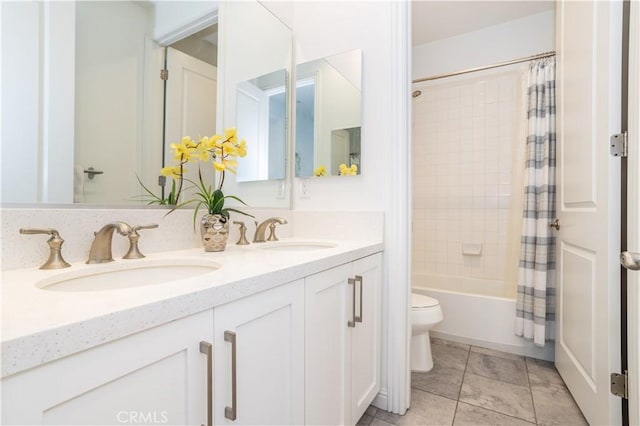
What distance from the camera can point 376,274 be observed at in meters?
1.38

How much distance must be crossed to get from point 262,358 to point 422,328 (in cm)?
131

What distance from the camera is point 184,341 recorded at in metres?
0.55

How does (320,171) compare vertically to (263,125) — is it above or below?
below

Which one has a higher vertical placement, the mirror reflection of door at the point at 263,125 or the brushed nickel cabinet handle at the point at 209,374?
the mirror reflection of door at the point at 263,125

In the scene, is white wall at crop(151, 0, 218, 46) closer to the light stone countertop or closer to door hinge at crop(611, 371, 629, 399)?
the light stone countertop

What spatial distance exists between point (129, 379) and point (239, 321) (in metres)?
0.22

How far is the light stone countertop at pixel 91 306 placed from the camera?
0.37m

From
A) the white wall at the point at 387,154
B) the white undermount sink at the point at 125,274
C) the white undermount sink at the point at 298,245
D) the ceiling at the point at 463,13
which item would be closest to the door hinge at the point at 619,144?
the white wall at the point at 387,154

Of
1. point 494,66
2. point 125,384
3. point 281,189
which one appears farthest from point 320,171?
point 494,66

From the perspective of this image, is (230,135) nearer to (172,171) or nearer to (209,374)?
(172,171)

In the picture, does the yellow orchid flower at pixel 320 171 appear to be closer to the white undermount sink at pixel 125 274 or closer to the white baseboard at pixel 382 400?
the white undermount sink at pixel 125 274

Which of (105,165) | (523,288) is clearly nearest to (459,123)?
(523,288)

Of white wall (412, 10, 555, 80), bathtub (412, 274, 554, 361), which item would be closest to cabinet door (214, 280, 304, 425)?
bathtub (412, 274, 554, 361)

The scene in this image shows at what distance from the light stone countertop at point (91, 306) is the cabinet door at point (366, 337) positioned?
50 centimetres
